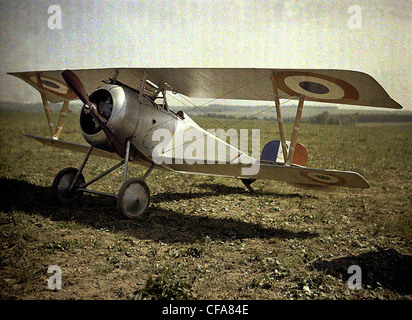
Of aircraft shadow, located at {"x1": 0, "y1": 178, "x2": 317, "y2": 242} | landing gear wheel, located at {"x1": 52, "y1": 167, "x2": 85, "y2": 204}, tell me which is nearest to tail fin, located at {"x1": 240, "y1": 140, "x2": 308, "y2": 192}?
aircraft shadow, located at {"x1": 0, "y1": 178, "x2": 317, "y2": 242}

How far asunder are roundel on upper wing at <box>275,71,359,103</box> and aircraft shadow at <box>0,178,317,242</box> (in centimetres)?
243

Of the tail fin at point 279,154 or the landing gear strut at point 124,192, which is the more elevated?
the tail fin at point 279,154

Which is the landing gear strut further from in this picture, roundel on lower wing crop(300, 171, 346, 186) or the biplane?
roundel on lower wing crop(300, 171, 346, 186)

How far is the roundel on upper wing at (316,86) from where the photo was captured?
15.5 feet

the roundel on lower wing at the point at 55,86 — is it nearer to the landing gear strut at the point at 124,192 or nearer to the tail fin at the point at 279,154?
the landing gear strut at the point at 124,192

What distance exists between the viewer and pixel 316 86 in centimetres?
505

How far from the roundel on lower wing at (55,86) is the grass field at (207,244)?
2.37 metres

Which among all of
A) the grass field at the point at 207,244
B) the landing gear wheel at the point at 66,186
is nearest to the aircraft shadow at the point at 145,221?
the grass field at the point at 207,244

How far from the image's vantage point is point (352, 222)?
6207mm

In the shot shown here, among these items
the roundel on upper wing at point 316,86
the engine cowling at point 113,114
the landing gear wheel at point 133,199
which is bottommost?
the landing gear wheel at point 133,199

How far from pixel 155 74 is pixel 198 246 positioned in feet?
11.1

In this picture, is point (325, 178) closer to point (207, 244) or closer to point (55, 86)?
point (207, 244)

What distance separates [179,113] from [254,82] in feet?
6.13
